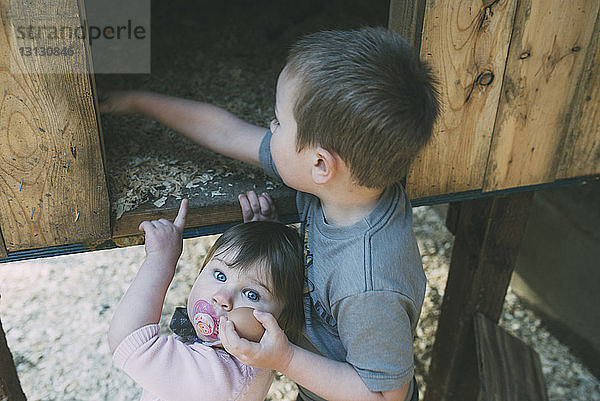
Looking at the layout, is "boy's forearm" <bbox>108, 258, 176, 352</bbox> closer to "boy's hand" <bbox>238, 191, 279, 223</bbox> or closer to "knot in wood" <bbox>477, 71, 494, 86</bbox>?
"boy's hand" <bbox>238, 191, 279, 223</bbox>

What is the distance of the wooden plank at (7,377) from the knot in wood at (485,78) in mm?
1257

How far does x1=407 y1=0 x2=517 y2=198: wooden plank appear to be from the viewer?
1287mm

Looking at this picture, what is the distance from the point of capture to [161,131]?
Result: 1.71 m

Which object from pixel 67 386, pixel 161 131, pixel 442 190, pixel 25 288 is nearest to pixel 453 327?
pixel 442 190

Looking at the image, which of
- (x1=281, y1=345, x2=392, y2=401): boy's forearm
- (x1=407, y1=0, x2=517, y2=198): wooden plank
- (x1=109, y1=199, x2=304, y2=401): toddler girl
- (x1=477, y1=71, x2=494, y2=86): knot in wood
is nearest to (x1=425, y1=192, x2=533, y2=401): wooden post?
(x1=407, y1=0, x2=517, y2=198): wooden plank

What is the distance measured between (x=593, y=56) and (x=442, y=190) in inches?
19.3

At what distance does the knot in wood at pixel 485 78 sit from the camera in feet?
4.52

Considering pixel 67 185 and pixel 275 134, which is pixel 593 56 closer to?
pixel 275 134

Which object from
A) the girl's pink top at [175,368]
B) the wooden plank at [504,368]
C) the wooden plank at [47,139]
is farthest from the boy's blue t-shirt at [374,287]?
the wooden plank at [504,368]

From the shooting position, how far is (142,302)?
1.15m

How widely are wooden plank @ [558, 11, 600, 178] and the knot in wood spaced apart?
27 cm

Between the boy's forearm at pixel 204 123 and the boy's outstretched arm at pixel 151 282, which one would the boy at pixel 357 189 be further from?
the boy's forearm at pixel 204 123

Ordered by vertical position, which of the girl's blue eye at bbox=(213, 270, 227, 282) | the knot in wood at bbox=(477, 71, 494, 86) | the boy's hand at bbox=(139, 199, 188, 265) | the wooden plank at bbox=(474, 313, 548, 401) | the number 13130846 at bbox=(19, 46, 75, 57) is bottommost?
the wooden plank at bbox=(474, 313, 548, 401)

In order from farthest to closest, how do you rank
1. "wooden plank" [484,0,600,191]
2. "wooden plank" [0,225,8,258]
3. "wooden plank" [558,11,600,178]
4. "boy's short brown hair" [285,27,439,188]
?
"wooden plank" [558,11,600,178], "wooden plank" [484,0,600,191], "wooden plank" [0,225,8,258], "boy's short brown hair" [285,27,439,188]
